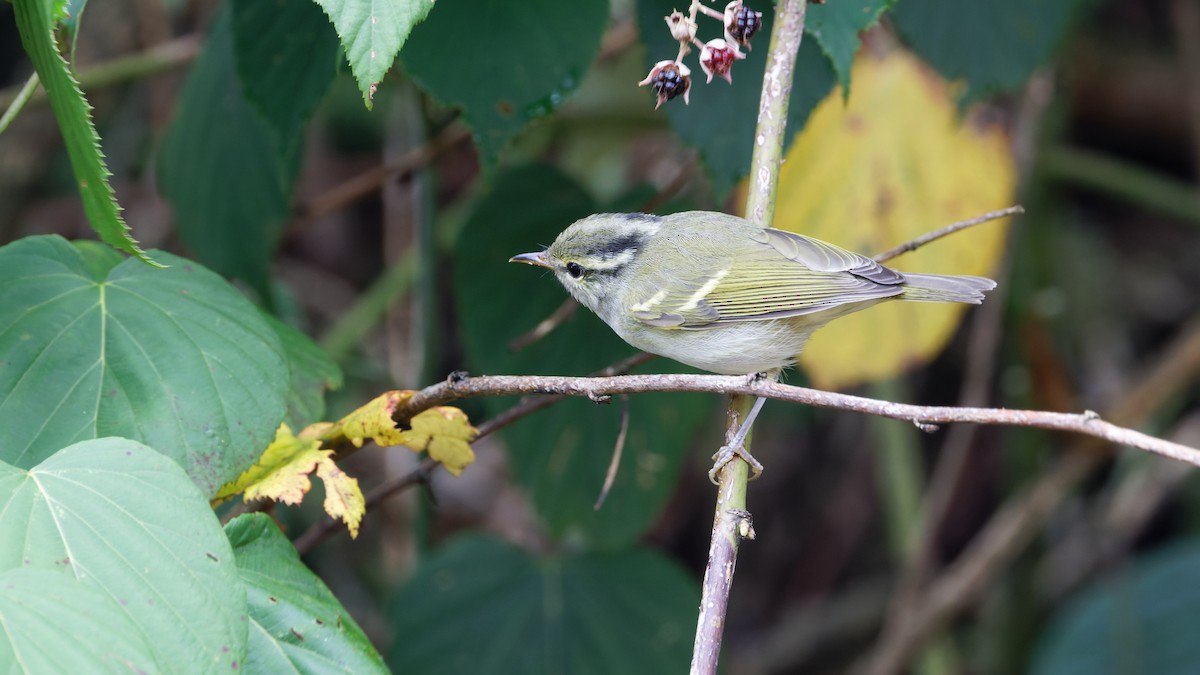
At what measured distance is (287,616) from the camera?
1605 mm

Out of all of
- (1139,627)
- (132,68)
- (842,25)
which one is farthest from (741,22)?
(1139,627)

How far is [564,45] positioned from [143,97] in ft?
11.6

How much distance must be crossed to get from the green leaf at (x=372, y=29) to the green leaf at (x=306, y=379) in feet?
2.15

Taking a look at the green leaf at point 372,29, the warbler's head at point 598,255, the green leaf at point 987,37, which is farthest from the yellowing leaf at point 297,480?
the green leaf at point 987,37

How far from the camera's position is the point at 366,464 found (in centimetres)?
544

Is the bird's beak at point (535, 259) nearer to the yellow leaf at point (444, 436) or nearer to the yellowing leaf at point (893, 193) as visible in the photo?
the yellowing leaf at point (893, 193)

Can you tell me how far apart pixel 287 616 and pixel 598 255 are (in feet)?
4.27

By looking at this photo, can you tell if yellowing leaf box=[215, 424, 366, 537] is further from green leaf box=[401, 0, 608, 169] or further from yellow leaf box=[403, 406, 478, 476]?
green leaf box=[401, 0, 608, 169]

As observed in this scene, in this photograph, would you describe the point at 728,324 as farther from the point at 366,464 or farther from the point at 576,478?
the point at 366,464

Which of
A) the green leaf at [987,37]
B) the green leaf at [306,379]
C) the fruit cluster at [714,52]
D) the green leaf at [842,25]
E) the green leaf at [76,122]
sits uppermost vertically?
the green leaf at [987,37]

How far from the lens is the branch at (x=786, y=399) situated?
1.40 meters

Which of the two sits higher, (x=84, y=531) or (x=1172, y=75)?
(x=1172, y=75)

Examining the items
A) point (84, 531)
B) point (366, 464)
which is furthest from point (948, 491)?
point (84, 531)

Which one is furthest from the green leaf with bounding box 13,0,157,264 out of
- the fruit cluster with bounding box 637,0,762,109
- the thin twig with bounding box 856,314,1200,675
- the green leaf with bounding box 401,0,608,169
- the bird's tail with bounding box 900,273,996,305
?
the thin twig with bounding box 856,314,1200,675
